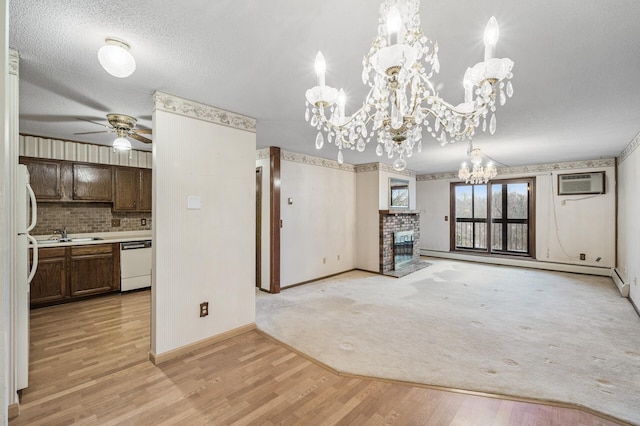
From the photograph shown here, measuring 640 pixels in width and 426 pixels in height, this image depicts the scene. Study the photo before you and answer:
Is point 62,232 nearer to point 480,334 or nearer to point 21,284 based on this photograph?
point 21,284

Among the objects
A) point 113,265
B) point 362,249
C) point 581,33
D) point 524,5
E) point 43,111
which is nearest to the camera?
point 524,5

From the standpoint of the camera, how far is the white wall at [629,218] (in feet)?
11.5

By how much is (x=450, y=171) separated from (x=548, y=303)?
3.99 metres

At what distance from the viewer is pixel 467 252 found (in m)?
6.89

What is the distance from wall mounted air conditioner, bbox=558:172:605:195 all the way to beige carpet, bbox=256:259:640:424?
177 cm

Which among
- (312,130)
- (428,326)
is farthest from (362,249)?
(312,130)

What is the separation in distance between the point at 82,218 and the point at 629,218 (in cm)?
844

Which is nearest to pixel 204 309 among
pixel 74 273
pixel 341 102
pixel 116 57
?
pixel 116 57

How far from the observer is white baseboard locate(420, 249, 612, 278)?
17.3 ft

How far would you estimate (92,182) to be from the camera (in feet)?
13.7

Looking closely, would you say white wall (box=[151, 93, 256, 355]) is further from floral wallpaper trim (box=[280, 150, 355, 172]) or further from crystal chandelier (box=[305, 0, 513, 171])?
floral wallpaper trim (box=[280, 150, 355, 172])

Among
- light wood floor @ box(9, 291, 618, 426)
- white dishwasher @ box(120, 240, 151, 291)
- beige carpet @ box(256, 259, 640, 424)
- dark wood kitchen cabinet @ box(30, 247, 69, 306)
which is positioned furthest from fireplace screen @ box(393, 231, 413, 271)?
dark wood kitchen cabinet @ box(30, 247, 69, 306)

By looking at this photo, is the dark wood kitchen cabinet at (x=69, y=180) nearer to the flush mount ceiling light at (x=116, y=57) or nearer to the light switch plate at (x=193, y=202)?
the light switch plate at (x=193, y=202)

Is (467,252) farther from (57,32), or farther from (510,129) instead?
(57,32)
